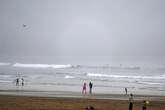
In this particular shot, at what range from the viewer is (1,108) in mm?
21109

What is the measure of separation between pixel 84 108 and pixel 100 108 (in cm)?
140

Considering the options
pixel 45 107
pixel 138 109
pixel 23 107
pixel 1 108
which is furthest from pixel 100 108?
pixel 1 108

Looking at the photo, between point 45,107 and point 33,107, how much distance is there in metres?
0.95

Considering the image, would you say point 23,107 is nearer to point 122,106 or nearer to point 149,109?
point 122,106

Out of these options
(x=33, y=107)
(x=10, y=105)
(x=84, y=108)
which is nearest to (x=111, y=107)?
(x=84, y=108)

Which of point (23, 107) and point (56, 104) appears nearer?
point (23, 107)

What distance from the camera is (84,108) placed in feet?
72.8

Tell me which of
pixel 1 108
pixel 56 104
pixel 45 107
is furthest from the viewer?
pixel 56 104

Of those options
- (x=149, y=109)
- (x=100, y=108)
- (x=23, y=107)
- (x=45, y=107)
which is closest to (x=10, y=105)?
(x=23, y=107)

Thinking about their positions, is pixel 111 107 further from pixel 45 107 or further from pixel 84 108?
pixel 45 107

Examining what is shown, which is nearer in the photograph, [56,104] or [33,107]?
[33,107]

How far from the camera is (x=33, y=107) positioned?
2234cm

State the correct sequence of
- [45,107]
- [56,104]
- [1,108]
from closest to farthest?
[1,108] < [45,107] < [56,104]

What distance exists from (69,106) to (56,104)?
1332mm
